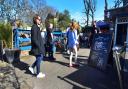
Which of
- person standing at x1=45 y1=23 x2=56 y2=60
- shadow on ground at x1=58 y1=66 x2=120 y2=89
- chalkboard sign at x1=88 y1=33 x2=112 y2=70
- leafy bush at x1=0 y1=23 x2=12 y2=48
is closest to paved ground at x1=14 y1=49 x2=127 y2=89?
shadow on ground at x1=58 y1=66 x2=120 y2=89

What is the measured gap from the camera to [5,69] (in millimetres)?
11805

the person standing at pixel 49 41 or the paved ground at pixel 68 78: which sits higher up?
the person standing at pixel 49 41

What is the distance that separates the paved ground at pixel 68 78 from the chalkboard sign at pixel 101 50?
1.46ft

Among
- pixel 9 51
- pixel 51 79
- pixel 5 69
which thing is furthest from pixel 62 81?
pixel 9 51

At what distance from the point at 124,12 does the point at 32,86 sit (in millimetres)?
7933

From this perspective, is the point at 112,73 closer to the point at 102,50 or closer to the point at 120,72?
the point at 102,50

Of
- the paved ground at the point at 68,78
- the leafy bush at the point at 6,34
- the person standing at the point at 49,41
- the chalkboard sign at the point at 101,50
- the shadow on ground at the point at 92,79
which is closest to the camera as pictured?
the shadow on ground at the point at 92,79

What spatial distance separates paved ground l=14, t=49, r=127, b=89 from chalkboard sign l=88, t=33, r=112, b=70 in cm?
44

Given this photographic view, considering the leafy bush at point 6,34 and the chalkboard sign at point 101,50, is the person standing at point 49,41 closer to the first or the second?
the leafy bush at point 6,34

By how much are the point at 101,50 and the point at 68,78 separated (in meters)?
1.38

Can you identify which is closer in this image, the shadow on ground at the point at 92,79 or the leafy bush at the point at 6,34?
the shadow on ground at the point at 92,79

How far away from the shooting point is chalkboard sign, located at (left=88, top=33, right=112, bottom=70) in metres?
9.18

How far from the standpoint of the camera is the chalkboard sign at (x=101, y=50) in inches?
361

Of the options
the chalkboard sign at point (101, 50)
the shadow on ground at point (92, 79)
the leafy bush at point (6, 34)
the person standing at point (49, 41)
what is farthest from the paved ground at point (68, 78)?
the leafy bush at point (6, 34)
